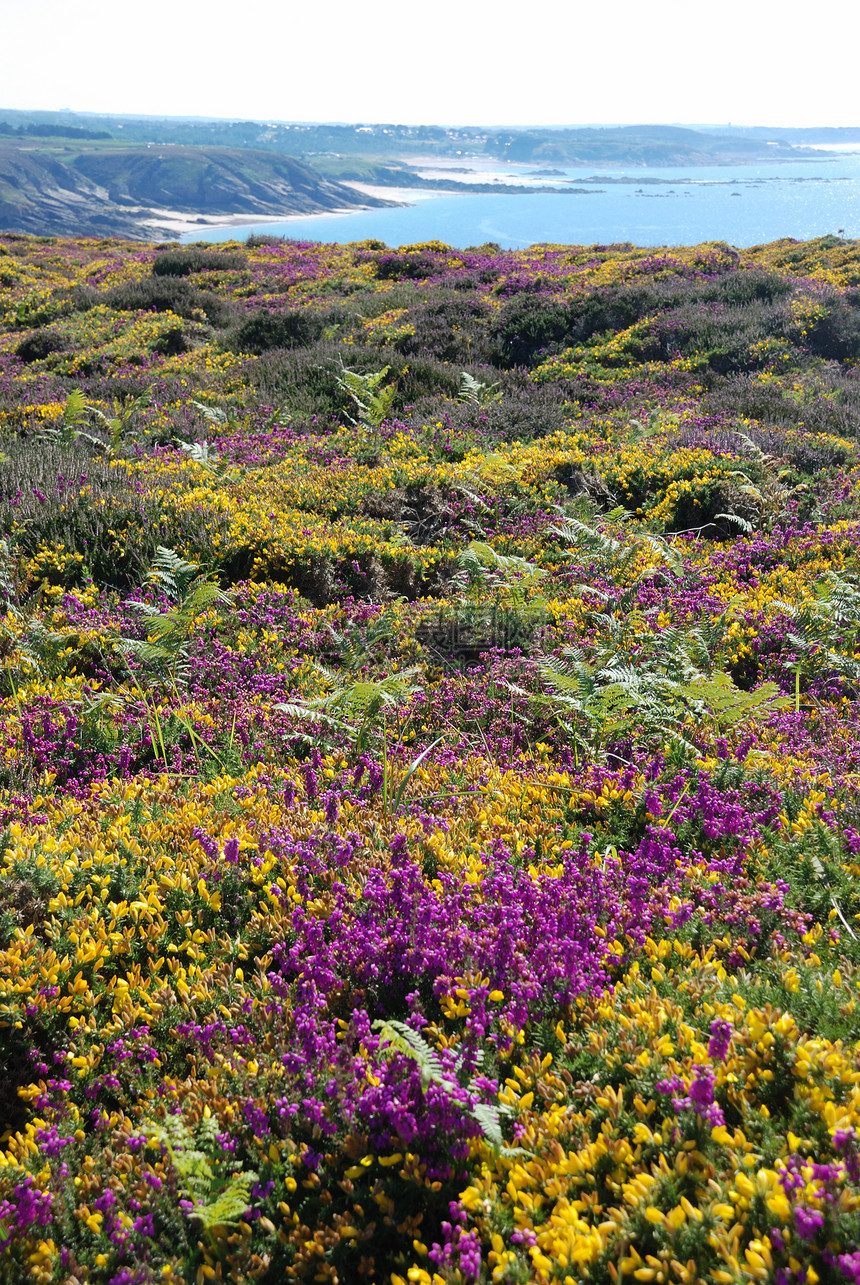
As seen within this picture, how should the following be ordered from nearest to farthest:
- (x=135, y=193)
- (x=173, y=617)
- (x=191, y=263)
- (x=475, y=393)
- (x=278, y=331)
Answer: (x=173, y=617) → (x=475, y=393) → (x=278, y=331) → (x=191, y=263) → (x=135, y=193)

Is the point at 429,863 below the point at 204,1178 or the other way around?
the other way around

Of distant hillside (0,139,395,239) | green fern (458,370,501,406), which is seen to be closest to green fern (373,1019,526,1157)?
green fern (458,370,501,406)

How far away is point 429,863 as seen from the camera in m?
3.44

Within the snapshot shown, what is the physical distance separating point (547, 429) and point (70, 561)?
790 cm

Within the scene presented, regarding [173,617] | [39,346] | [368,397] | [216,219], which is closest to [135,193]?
[216,219]

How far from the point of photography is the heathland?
2.03m

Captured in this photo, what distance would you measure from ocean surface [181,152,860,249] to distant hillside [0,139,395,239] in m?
22.4

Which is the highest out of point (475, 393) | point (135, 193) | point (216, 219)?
point (135, 193)

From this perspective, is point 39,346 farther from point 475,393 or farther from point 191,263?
point 475,393

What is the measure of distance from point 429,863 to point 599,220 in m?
136

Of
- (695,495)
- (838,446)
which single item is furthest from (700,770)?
(838,446)

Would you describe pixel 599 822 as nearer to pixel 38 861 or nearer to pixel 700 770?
pixel 700 770

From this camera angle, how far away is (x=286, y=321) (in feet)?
55.9

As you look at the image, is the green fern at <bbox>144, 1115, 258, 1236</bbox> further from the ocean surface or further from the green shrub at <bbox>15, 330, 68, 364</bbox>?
the ocean surface
